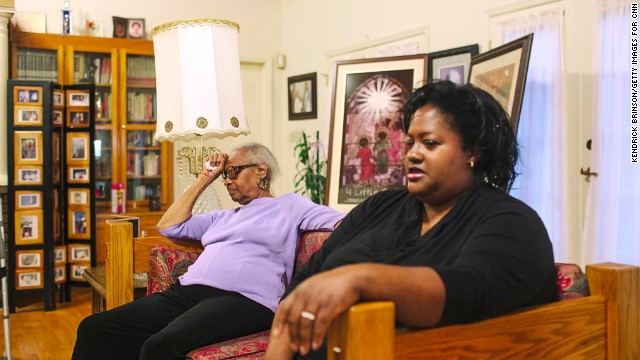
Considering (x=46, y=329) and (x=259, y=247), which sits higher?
(x=259, y=247)

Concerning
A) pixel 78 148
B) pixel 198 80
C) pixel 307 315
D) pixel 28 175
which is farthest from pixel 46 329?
pixel 307 315

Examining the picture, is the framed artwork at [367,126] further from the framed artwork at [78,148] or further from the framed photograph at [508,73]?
the framed artwork at [78,148]

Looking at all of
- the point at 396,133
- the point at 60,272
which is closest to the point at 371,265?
the point at 396,133

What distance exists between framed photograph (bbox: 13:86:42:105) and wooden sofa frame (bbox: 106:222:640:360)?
4.25 meters

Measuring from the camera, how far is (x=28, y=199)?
184 inches

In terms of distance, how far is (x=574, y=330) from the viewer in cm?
134

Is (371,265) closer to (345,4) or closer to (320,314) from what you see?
(320,314)

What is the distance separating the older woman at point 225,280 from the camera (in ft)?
7.22

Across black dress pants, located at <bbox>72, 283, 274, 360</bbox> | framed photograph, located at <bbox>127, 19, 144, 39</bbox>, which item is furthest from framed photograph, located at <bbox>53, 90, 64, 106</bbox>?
black dress pants, located at <bbox>72, 283, 274, 360</bbox>

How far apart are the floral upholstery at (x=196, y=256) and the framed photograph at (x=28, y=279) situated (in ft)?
8.49

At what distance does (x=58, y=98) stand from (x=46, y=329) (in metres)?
1.77

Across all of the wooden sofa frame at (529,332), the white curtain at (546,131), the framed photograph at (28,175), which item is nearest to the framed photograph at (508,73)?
the white curtain at (546,131)

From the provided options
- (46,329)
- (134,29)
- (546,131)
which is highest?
(134,29)

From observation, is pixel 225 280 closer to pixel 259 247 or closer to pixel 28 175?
pixel 259 247
